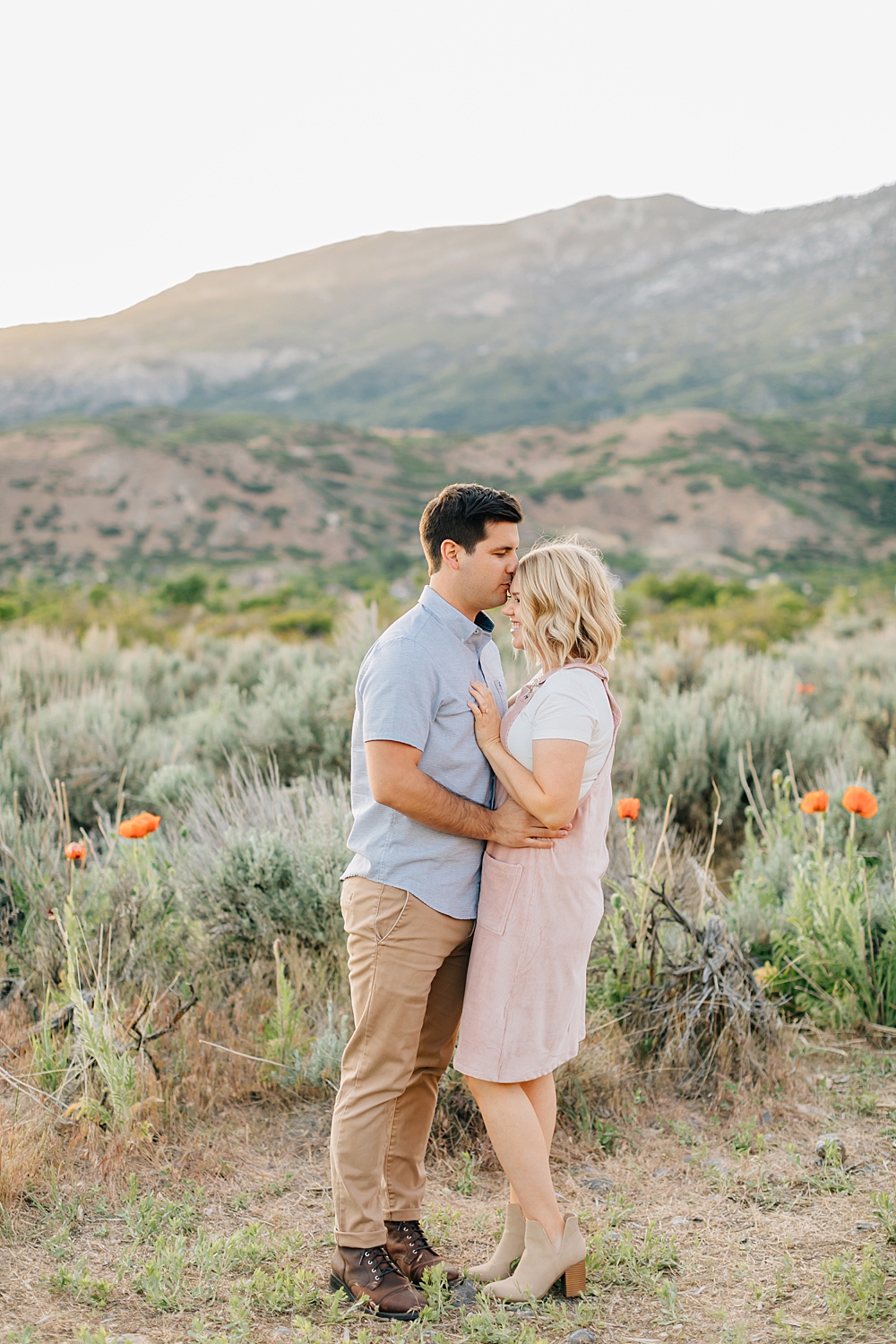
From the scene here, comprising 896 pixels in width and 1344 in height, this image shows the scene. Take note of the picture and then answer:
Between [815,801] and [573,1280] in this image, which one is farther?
[815,801]

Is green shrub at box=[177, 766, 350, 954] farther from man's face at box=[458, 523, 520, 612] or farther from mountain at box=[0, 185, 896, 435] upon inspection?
mountain at box=[0, 185, 896, 435]

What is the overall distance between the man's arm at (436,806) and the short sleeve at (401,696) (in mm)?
31

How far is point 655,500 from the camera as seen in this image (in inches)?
2963

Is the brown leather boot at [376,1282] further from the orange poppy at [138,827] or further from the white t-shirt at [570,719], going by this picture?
the orange poppy at [138,827]

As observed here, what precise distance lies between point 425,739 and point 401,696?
13cm

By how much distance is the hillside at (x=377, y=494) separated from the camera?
62469 mm

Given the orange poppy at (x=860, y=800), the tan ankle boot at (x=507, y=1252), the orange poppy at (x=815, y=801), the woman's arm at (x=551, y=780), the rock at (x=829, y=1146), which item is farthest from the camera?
the orange poppy at (x=815, y=801)

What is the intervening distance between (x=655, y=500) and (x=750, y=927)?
73.1 metres

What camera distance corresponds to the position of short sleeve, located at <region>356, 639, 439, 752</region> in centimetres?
259

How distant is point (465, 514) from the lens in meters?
2.72

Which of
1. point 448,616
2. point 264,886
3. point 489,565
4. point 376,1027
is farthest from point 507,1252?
point 264,886

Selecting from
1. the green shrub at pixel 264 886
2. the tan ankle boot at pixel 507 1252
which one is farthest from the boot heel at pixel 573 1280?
the green shrub at pixel 264 886

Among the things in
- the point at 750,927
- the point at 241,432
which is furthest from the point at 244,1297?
the point at 241,432

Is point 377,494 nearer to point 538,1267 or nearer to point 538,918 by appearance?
point 538,918
